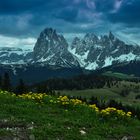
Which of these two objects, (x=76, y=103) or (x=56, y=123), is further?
(x=76, y=103)


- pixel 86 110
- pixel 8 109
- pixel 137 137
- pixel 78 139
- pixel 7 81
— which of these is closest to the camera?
pixel 78 139

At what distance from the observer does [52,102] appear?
34219mm

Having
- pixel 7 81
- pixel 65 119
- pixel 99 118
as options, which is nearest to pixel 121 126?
pixel 99 118

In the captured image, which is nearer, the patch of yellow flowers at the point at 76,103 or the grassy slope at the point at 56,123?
the grassy slope at the point at 56,123

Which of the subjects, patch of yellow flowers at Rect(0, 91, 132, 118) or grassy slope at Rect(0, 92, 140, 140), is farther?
patch of yellow flowers at Rect(0, 91, 132, 118)

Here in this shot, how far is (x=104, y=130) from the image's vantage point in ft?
92.3

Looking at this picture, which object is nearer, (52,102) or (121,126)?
(121,126)

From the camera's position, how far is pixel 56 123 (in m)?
27.9

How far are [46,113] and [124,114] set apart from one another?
216 inches

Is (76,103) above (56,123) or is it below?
above

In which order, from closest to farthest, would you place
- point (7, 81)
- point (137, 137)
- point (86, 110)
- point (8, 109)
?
point (137, 137), point (8, 109), point (86, 110), point (7, 81)

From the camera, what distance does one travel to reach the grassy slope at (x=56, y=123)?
84.1 feet

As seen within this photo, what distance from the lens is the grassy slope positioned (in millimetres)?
25625

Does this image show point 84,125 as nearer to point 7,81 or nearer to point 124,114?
point 124,114
